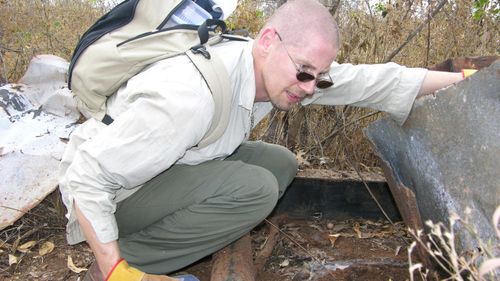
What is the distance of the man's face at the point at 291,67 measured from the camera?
88.9 inches

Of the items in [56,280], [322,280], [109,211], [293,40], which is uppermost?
[293,40]

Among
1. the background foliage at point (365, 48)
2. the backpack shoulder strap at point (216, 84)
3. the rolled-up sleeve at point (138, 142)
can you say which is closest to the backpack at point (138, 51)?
the backpack shoulder strap at point (216, 84)

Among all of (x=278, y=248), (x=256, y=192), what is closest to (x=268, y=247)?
(x=278, y=248)

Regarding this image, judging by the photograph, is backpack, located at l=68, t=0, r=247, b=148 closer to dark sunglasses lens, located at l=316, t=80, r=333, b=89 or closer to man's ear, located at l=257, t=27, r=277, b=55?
man's ear, located at l=257, t=27, r=277, b=55

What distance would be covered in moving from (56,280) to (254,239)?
1.17 m

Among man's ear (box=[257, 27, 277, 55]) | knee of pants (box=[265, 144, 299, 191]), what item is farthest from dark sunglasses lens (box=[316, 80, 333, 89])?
knee of pants (box=[265, 144, 299, 191])

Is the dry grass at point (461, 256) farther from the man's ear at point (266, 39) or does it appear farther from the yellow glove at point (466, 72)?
the man's ear at point (266, 39)

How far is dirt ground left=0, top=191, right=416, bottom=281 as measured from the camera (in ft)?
9.58

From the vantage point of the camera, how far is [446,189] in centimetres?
206

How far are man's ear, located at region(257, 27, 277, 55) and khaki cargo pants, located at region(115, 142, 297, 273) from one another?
56cm

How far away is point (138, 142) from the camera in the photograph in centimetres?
192

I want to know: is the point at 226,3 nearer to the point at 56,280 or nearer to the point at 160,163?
the point at 160,163

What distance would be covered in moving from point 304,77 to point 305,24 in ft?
0.75

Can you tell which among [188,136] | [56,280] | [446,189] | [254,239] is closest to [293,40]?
[188,136]
